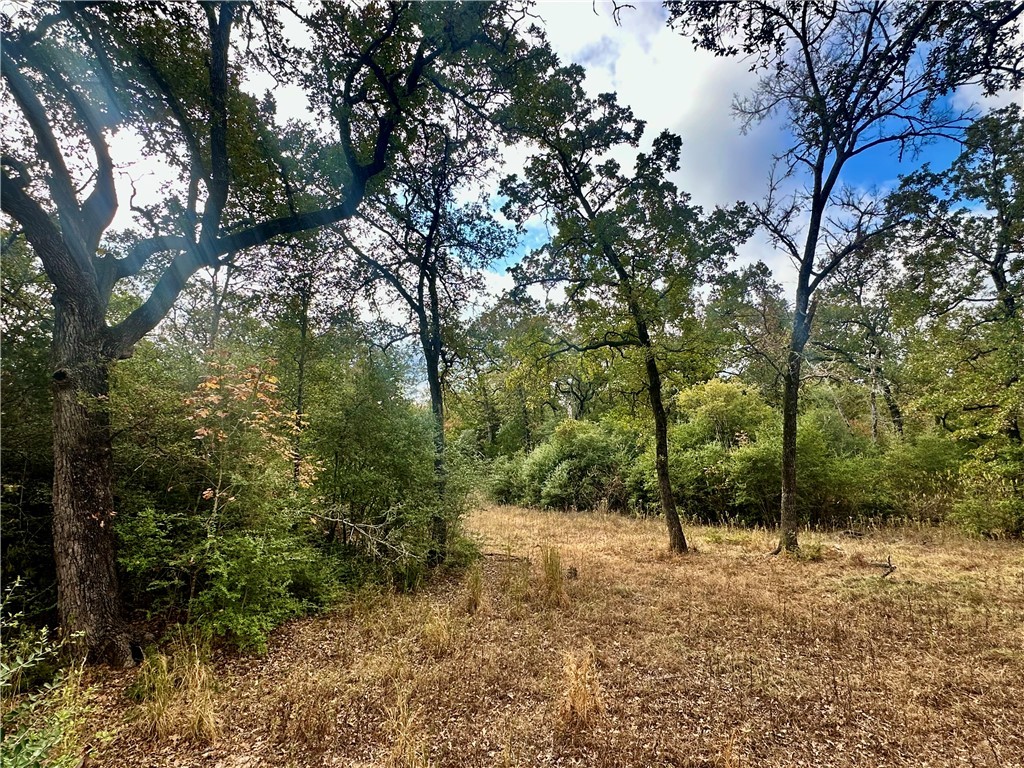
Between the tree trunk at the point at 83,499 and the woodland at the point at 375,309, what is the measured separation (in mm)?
25

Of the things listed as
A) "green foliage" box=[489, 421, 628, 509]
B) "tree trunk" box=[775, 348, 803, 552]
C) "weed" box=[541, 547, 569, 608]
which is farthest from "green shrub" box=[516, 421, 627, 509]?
"weed" box=[541, 547, 569, 608]

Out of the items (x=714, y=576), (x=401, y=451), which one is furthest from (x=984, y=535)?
(x=401, y=451)

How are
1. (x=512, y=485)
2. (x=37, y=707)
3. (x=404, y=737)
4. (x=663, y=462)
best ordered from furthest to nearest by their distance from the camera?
(x=512, y=485) → (x=663, y=462) → (x=37, y=707) → (x=404, y=737)

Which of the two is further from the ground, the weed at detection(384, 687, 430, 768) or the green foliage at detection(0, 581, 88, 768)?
the green foliage at detection(0, 581, 88, 768)

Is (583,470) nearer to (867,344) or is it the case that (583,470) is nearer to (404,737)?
(867,344)

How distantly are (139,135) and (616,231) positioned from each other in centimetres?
704

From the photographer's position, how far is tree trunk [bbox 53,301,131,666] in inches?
136

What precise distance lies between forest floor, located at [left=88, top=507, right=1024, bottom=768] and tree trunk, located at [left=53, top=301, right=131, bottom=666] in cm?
58

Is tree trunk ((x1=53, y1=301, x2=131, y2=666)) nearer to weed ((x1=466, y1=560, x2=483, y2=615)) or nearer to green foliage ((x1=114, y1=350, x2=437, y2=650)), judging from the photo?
green foliage ((x1=114, y1=350, x2=437, y2=650))

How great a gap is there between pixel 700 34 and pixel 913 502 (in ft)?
39.5

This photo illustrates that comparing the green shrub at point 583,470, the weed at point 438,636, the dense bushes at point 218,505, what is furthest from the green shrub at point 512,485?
the weed at point 438,636

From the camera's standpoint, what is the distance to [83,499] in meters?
3.51

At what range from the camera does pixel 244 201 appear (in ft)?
19.5

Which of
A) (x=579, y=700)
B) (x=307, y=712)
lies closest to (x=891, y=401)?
(x=579, y=700)
